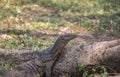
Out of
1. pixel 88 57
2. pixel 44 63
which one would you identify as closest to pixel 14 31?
pixel 44 63

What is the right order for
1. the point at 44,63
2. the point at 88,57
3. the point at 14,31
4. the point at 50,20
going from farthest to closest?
the point at 50,20
the point at 14,31
the point at 44,63
the point at 88,57

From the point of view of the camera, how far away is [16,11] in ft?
46.0

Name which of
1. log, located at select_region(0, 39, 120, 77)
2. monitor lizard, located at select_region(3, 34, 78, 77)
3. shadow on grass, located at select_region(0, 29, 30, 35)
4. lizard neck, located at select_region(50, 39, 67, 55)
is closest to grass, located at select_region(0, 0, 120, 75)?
shadow on grass, located at select_region(0, 29, 30, 35)

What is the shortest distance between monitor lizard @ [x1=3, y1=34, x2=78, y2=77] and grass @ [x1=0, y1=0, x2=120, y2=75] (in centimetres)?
326

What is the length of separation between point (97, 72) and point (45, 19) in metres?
8.06

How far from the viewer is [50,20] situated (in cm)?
1344

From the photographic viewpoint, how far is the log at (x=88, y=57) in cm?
538

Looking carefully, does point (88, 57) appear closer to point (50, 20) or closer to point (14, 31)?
point (14, 31)

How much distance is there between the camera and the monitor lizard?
6004 millimetres

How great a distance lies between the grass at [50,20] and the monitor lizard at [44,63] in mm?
3256

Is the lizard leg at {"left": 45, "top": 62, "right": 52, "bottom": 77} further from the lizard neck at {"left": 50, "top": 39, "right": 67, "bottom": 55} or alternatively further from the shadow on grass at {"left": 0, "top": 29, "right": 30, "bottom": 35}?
the shadow on grass at {"left": 0, "top": 29, "right": 30, "bottom": 35}

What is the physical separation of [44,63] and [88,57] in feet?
3.01

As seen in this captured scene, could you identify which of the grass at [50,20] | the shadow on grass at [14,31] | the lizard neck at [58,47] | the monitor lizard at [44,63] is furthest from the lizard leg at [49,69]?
the shadow on grass at [14,31]

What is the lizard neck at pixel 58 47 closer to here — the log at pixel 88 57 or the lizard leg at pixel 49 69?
the log at pixel 88 57
